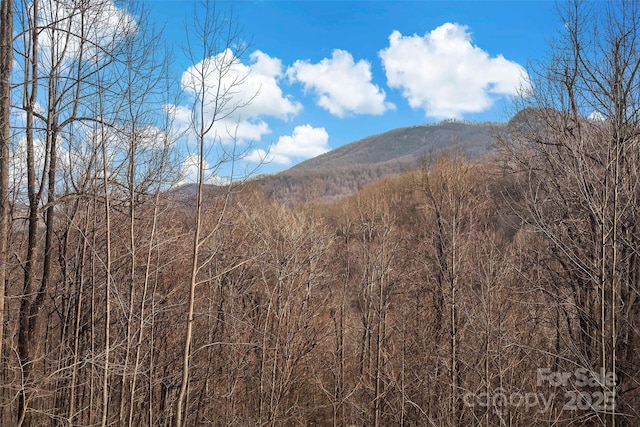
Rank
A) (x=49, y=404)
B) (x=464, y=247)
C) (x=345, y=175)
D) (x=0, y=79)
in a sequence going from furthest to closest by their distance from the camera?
A: (x=345, y=175) → (x=464, y=247) → (x=49, y=404) → (x=0, y=79)

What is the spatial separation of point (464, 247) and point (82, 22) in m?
9.10

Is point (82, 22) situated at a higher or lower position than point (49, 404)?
higher

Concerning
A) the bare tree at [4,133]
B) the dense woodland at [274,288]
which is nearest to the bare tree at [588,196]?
the dense woodland at [274,288]

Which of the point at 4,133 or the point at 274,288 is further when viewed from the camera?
the point at 274,288

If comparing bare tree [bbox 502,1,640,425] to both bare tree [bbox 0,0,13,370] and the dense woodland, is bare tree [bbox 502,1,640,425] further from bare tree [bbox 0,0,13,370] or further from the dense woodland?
bare tree [bbox 0,0,13,370]

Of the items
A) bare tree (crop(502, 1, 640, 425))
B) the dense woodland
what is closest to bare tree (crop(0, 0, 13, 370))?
the dense woodland

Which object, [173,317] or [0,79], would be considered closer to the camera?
[0,79]

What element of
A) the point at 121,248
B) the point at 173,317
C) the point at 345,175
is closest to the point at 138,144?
the point at 121,248

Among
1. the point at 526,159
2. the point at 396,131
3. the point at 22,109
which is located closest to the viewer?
the point at 22,109

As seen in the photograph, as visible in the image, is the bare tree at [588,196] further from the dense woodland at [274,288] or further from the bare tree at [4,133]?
the bare tree at [4,133]

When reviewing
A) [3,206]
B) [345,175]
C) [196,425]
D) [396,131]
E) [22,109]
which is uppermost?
[396,131]

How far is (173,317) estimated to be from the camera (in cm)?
1070

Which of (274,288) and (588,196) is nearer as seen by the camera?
(588,196)

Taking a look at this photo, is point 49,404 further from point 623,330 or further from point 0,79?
point 623,330
